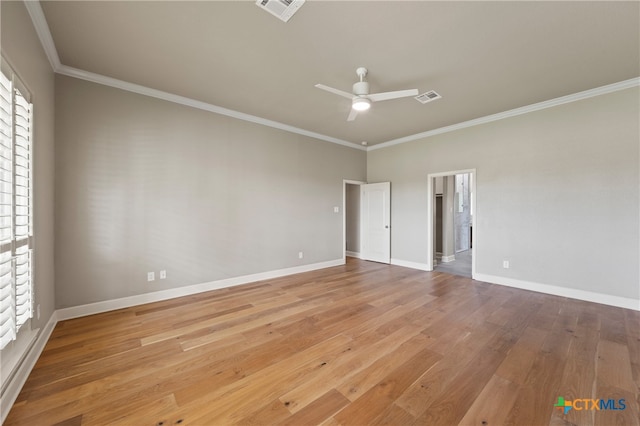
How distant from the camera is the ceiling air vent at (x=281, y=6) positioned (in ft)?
6.66

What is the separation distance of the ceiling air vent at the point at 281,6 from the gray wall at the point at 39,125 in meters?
1.69

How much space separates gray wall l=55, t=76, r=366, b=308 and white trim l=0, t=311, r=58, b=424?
0.69 metres

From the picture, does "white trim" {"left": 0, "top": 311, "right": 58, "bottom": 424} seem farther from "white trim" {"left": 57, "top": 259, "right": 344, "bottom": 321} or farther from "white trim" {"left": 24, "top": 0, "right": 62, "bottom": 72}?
"white trim" {"left": 24, "top": 0, "right": 62, "bottom": 72}

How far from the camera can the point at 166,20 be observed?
224cm

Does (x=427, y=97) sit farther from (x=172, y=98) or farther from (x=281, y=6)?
(x=172, y=98)

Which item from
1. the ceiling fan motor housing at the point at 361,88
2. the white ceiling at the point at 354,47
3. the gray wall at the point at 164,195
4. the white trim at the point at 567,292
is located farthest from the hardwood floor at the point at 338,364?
the white ceiling at the point at 354,47

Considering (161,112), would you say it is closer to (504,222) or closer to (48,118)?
(48,118)

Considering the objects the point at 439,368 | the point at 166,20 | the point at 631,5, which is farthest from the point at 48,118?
the point at 631,5

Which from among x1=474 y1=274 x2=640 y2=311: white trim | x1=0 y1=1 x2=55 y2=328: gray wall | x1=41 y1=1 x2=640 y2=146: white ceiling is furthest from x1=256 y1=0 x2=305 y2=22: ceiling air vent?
x1=474 y1=274 x2=640 y2=311: white trim

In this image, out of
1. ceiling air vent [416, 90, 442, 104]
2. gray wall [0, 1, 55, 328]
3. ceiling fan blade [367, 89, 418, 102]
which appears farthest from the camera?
ceiling air vent [416, 90, 442, 104]

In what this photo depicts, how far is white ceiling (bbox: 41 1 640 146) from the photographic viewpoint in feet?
6.98

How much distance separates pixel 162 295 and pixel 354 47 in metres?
3.99

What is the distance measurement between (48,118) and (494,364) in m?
4.95

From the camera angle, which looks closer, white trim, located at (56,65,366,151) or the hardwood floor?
the hardwood floor
